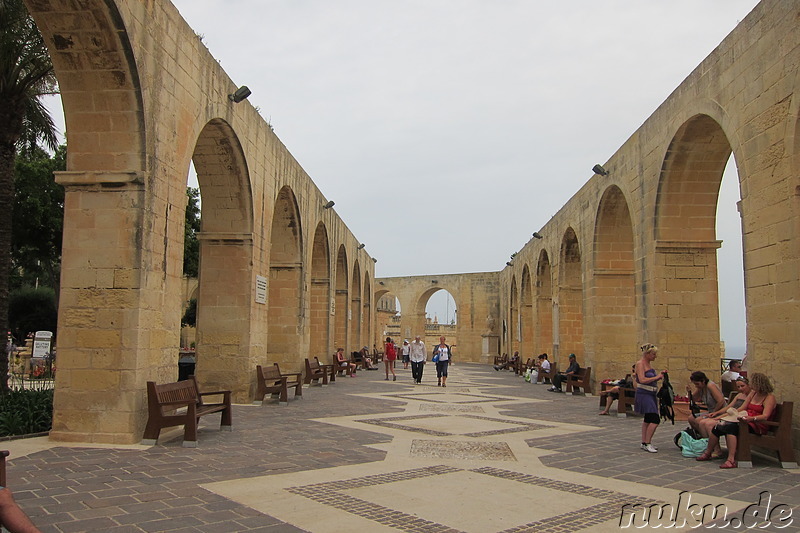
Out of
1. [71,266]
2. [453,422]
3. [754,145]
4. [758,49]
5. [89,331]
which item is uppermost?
[758,49]

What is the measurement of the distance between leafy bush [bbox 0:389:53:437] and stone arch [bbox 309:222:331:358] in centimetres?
1094

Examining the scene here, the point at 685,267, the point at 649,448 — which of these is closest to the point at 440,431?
the point at 649,448

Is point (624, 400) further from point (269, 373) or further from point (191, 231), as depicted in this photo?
point (191, 231)

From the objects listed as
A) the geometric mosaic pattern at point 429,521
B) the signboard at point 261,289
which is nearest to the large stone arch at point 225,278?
the signboard at point 261,289

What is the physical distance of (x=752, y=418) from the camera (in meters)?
6.24

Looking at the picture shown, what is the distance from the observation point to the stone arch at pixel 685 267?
11055 mm

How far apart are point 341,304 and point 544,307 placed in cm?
756

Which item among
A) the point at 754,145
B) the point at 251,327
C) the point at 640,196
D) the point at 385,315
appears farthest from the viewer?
the point at 385,315

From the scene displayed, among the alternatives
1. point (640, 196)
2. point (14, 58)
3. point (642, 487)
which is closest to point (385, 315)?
point (640, 196)

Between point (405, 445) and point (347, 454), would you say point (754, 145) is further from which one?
point (347, 454)

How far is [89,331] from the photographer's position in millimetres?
6879

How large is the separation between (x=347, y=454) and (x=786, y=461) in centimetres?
430

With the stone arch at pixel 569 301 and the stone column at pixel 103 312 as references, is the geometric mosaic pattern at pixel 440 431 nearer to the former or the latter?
the stone column at pixel 103 312

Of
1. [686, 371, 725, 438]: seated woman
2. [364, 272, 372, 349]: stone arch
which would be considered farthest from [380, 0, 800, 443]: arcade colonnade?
[364, 272, 372, 349]: stone arch
